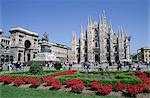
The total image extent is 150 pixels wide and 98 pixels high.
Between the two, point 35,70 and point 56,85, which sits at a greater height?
point 35,70

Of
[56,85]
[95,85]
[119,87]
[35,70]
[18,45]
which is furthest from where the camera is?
[18,45]

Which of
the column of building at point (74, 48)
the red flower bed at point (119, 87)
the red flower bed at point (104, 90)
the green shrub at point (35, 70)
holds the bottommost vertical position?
the red flower bed at point (104, 90)

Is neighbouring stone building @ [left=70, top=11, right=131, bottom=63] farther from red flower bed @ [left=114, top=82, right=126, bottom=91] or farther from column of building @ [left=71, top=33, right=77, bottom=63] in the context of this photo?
red flower bed @ [left=114, top=82, right=126, bottom=91]

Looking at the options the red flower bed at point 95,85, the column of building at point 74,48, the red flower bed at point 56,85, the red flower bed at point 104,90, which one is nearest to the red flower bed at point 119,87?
the red flower bed at point 104,90


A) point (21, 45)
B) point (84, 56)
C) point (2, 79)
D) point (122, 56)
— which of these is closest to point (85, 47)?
point (84, 56)

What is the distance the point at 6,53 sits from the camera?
75.6m

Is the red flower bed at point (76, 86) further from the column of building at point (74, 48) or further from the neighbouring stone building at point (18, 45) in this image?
the column of building at point (74, 48)

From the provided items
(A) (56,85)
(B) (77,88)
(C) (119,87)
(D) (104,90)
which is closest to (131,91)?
(C) (119,87)

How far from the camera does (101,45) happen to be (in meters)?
82.1

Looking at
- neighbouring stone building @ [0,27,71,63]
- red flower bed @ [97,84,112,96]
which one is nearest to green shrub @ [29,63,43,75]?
red flower bed @ [97,84,112,96]

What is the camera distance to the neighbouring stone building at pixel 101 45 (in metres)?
79.9

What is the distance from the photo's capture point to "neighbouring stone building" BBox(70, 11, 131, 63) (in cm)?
7994

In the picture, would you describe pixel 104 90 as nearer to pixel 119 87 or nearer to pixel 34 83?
pixel 119 87

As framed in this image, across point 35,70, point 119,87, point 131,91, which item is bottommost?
point 131,91
